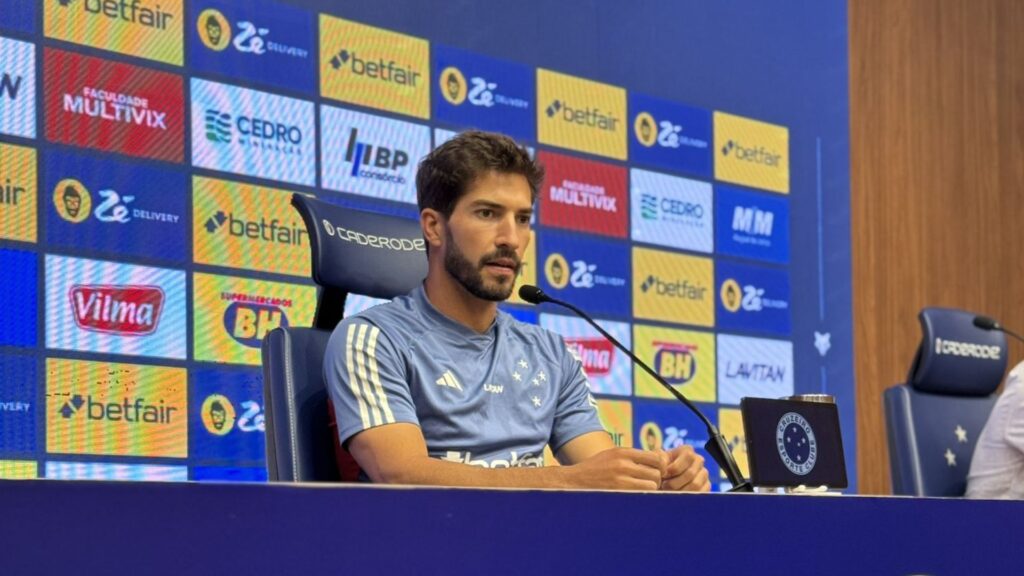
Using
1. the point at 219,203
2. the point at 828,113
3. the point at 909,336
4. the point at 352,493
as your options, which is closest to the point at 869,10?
the point at 828,113

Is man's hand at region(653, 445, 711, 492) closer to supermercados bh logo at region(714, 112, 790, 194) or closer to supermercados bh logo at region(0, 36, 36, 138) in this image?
supermercados bh logo at region(0, 36, 36, 138)

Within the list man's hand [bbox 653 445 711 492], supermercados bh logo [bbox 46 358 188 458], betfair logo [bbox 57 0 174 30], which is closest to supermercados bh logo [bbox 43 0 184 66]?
betfair logo [bbox 57 0 174 30]

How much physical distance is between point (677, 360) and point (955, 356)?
1043mm

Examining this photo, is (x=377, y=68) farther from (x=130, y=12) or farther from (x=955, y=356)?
(x=955, y=356)

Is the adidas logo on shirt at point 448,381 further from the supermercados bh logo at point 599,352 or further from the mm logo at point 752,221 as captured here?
the mm logo at point 752,221

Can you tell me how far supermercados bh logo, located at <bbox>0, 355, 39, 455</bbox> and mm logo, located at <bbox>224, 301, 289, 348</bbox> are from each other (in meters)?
0.48

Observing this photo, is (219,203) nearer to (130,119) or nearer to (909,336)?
(130,119)

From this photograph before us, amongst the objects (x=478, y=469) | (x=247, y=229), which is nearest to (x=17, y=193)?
(x=247, y=229)

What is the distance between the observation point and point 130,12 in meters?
3.06

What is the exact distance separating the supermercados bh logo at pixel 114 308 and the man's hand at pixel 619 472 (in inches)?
61.8

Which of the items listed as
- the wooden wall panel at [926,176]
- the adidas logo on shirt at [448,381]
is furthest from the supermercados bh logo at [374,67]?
the wooden wall panel at [926,176]

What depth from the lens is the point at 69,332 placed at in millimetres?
2879

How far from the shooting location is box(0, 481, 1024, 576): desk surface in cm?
94

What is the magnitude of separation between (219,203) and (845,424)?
2.36 meters
